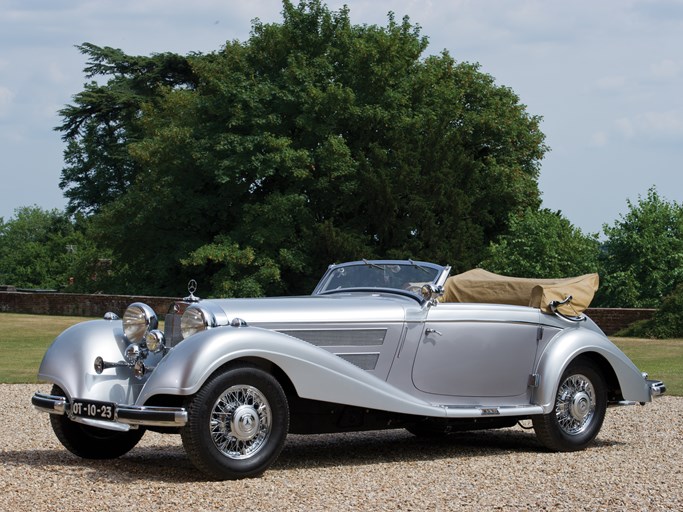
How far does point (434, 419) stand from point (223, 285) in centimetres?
2903

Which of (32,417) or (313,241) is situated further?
(313,241)

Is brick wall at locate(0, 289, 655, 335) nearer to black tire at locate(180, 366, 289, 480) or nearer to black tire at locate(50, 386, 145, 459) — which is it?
black tire at locate(50, 386, 145, 459)

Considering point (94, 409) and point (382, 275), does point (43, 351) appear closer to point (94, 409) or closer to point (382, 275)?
point (382, 275)

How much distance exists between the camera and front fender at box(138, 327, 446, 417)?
6839 millimetres

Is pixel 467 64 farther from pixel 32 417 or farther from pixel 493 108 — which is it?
pixel 32 417

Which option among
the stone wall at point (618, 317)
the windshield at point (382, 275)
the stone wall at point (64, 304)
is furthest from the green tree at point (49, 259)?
the windshield at point (382, 275)

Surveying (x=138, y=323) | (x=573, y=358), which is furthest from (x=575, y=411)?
(x=138, y=323)

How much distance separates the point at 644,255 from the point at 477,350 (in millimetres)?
26134

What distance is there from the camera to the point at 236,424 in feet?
22.9

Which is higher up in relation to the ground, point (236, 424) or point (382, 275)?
point (382, 275)

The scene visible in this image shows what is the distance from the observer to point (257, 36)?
42.6m

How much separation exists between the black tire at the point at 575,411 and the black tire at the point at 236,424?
259 centimetres

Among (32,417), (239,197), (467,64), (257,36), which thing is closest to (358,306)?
(32,417)

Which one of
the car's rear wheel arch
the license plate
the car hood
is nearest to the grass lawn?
the car's rear wheel arch
